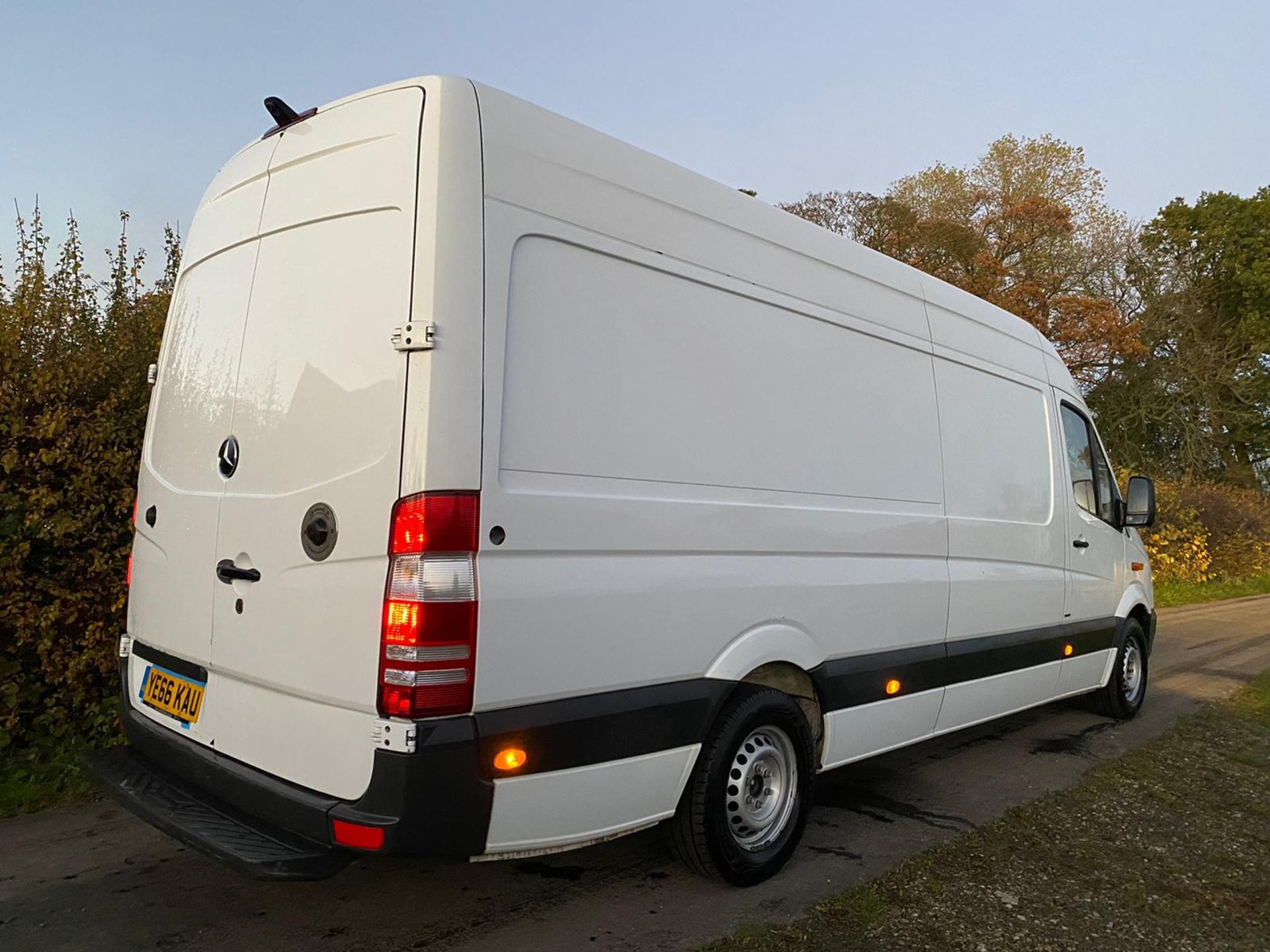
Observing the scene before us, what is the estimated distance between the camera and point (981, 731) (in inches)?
245

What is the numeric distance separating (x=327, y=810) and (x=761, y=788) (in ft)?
5.60

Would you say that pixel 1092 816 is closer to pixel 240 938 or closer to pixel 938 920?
pixel 938 920

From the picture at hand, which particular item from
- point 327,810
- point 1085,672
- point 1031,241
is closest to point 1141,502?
point 1085,672

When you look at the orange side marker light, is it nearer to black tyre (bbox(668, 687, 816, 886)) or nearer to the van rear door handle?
black tyre (bbox(668, 687, 816, 886))

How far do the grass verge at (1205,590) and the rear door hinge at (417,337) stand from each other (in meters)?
14.5

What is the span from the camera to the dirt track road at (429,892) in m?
3.08

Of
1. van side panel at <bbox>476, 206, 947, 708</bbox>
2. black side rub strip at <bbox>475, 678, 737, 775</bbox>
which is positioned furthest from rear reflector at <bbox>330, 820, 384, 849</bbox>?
van side panel at <bbox>476, 206, 947, 708</bbox>

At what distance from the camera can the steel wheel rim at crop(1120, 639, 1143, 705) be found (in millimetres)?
6559

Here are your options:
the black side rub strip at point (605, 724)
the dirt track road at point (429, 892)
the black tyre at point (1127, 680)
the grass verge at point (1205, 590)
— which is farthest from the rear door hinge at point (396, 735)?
the grass verge at point (1205, 590)

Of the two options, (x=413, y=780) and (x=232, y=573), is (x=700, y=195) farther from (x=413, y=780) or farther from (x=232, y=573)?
(x=413, y=780)

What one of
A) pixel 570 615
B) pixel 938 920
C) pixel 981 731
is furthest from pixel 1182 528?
pixel 570 615

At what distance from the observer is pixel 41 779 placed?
4.45 metres

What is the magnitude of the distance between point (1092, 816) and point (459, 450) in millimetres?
3658

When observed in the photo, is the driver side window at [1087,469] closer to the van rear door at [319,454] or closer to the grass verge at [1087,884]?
the grass verge at [1087,884]
